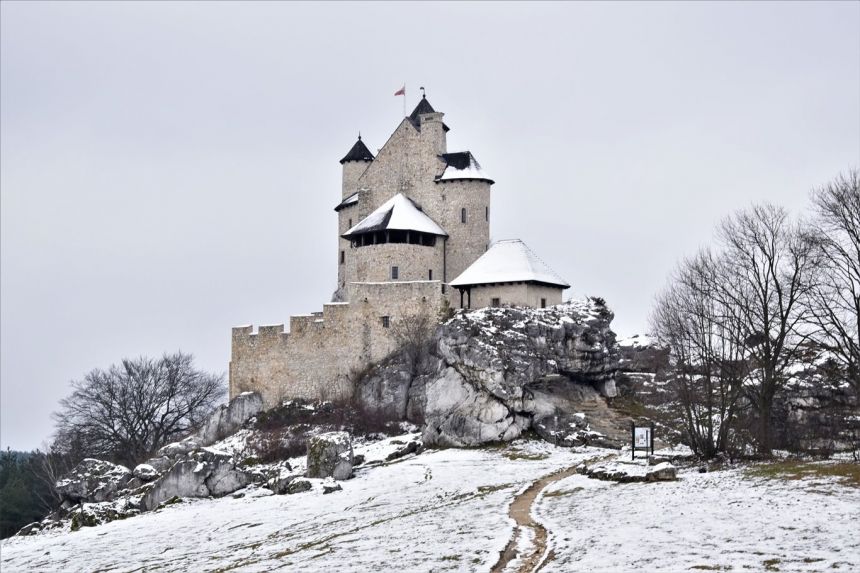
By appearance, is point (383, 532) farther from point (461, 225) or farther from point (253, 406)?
point (461, 225)

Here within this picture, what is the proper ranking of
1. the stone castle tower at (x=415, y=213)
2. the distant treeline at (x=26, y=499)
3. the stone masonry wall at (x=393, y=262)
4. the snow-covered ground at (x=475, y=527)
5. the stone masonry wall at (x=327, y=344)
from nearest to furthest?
the snow-covered ground at (x=475, y=527) → the stone masonry wall at (x=327, y=344) → the stone masonry wall at (x=393, y=262) → the stone castle tower at (x=415, y=213) → the distant treeline at (x=26, y=499)

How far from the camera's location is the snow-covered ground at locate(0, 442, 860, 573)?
22.4m

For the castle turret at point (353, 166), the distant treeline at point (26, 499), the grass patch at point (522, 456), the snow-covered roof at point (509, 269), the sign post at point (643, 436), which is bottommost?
the distant treeline at point (26, 499)

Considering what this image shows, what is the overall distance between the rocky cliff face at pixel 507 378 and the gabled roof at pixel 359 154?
18.7 metres

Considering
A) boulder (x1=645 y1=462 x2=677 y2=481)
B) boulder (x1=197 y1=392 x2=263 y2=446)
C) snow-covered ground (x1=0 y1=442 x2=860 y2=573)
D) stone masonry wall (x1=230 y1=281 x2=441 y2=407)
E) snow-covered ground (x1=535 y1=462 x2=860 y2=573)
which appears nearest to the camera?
snow-covered ground (x1=535 y1=462 x2=860 y2=573)

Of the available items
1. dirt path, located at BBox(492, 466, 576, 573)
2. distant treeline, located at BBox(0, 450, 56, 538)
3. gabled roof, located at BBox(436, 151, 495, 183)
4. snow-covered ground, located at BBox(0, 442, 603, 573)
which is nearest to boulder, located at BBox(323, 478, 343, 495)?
snow-covered ground, located at BBox(0, 442, 603, 573)

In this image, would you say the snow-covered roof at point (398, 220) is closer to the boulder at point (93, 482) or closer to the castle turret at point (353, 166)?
the castle turret at point (353, 166)

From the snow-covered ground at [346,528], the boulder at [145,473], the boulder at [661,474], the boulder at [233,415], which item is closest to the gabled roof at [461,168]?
the boulder at [233,415]

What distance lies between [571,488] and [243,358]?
28558 millimetres

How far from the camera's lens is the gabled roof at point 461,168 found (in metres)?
60.9

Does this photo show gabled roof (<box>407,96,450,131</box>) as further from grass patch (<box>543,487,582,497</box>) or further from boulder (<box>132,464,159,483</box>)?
grass patch (<box>543,487,582,497</box>)

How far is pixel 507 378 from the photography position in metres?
48.9

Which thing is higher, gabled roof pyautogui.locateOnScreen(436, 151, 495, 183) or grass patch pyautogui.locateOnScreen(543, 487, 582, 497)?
gabled roof pyautogui.locateOnScreen(436, 151, 495, 183)

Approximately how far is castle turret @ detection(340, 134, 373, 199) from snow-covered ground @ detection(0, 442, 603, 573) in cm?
2507
